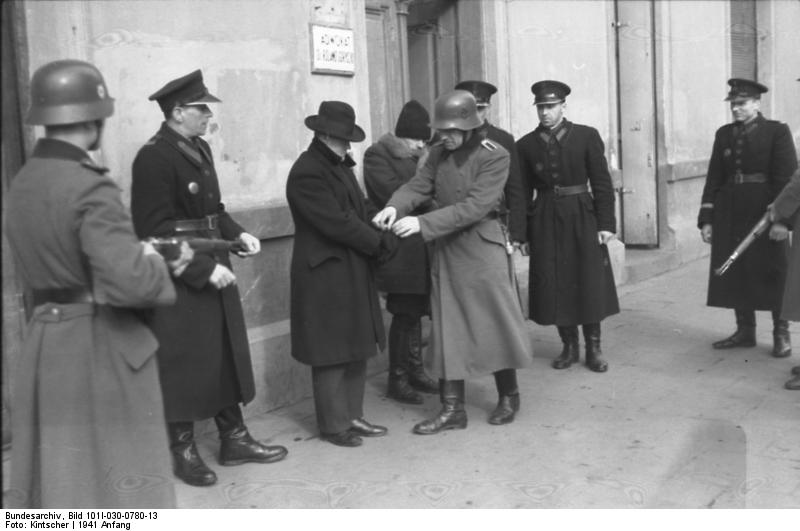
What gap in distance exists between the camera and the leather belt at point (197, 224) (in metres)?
4.62

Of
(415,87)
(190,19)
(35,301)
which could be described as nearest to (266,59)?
(190,19)

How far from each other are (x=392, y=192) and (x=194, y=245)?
2430mm

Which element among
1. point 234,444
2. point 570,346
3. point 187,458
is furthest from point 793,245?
point 187,458

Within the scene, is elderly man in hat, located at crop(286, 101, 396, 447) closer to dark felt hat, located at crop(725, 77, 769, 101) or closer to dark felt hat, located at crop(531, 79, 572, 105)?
dark felt hat, located at crop(531, 79, 572, 105)

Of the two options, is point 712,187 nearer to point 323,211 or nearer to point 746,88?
point 746,88

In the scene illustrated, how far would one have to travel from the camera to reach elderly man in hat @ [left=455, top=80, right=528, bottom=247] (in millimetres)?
6352

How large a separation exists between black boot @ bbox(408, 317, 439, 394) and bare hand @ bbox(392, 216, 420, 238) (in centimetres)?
132

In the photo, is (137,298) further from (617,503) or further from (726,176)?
(726,176)

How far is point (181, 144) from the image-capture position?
4.66 meters

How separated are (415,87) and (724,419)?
13.2 feet

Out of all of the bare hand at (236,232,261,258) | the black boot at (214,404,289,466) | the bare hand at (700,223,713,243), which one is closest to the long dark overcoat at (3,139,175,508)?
the bare hand at (236,232,261,258)

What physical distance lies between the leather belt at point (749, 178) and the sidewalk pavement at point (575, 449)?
1.27 metres

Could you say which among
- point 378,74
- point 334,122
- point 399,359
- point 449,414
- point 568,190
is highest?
point 378,74

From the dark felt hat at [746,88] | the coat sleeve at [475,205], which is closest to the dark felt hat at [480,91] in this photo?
the coat sleeve at [475,205]
